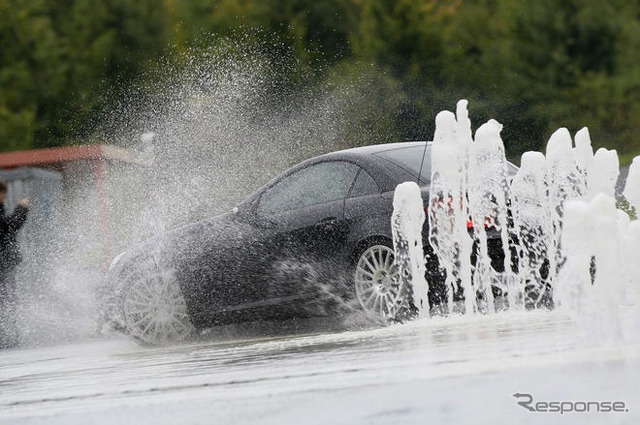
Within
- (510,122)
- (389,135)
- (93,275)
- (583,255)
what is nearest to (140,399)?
(583,255)

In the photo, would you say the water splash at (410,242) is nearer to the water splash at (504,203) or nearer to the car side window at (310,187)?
the water splash at (504,203)

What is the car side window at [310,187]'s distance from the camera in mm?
10375

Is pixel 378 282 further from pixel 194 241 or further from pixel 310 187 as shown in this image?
pixel 194 241

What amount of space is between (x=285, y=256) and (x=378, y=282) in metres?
0.90

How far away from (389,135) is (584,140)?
24.9 meters

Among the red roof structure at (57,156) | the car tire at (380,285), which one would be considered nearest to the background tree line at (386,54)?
the red roof structure at (57,156)

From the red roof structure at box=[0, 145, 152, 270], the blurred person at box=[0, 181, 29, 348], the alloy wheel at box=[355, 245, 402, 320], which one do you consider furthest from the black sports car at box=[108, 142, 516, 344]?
the red roof structure at box=[0, 145, 152, 270]

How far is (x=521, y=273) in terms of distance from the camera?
31.4 ft

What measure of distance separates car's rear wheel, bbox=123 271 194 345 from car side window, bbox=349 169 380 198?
1.73 metres

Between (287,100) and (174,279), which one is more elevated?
(287,100)

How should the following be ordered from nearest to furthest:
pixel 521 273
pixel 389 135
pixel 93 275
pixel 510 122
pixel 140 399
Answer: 1. pixel 140 399
2. pixel 521 273
3. pixel 93 275
4. pixel 389 135
5. pixel 510 122

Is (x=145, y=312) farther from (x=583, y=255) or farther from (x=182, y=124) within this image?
(x=182, y=124)

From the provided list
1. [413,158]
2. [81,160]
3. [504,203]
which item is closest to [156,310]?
[413,158]

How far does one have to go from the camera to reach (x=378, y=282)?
9844 millimetres
